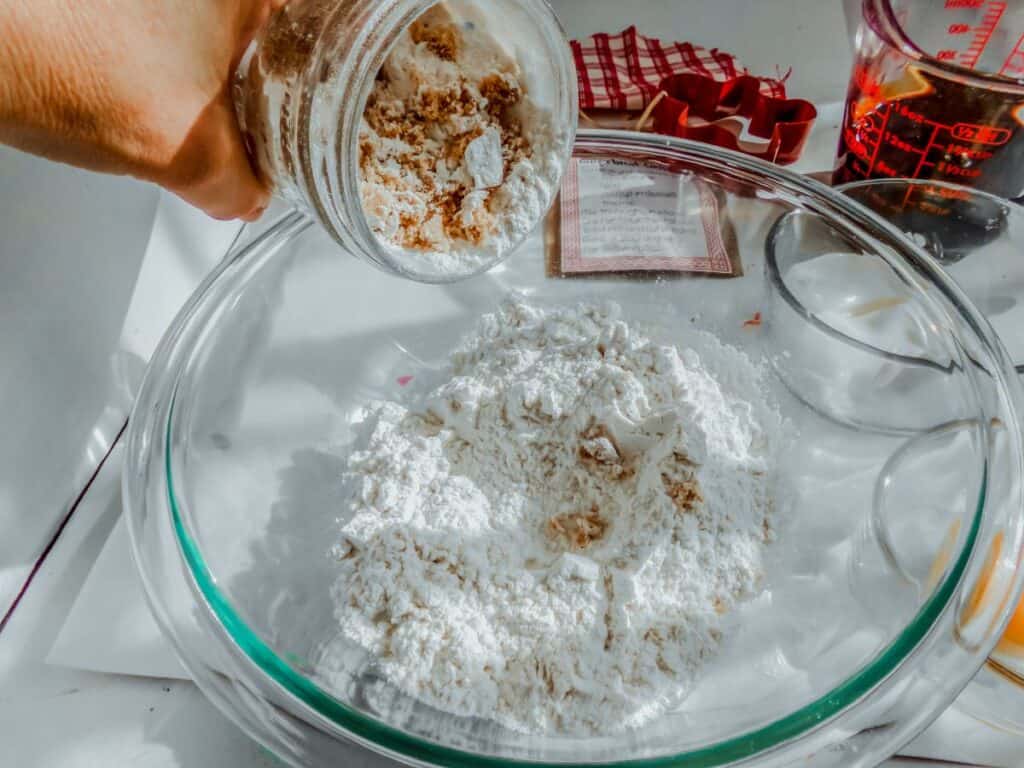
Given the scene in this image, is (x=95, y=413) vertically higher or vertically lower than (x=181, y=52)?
lower

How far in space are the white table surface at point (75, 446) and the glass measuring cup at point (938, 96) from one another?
1.70ft

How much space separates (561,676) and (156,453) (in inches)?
13.1

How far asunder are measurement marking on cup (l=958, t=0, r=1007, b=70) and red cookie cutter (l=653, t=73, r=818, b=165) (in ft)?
0.52

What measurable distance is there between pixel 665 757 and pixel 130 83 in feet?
1.46

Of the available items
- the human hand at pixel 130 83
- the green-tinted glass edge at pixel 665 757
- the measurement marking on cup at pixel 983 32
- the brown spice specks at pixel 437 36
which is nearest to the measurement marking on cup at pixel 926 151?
the measurement marking on cup at pixel 983 32

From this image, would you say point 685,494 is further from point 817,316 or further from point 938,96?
point 938,96

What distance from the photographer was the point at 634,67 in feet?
3.22

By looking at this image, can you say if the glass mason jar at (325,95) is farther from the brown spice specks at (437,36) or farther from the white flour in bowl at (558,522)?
the white flour in bowl at (558,522)

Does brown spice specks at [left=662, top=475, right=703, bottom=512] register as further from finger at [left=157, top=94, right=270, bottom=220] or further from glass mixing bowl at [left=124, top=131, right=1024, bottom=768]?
finger at [left=157, top=94, right=270, bottom=220]

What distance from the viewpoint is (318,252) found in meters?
0.74

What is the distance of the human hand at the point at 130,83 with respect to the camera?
374 millimetres

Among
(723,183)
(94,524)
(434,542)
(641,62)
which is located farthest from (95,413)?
(641,62)

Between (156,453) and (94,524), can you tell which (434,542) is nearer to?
(156,453)

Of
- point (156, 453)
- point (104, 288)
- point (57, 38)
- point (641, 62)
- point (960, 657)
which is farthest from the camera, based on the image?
point (641, 62)
